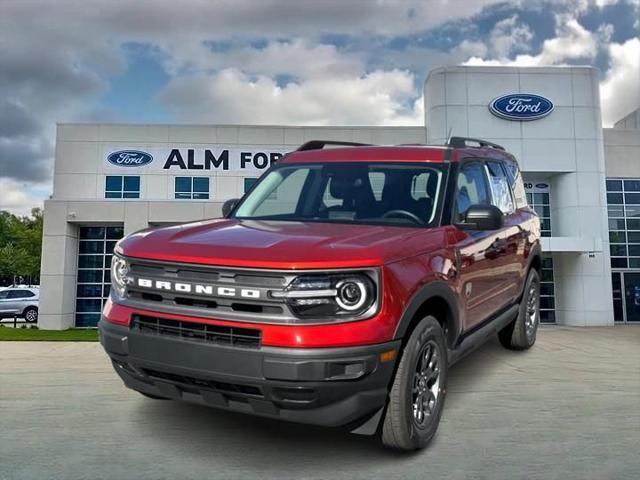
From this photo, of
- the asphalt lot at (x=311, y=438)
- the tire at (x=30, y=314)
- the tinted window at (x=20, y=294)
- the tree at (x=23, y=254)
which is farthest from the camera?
Result: the tree at (x=23, y=254)

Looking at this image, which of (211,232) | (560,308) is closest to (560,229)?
(560,308)

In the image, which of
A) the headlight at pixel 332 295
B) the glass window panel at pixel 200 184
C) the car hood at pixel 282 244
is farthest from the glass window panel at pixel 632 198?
the headlight at pixel 332 295

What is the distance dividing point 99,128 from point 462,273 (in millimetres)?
20651

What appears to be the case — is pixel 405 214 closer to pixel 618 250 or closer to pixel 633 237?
pixel 618 250

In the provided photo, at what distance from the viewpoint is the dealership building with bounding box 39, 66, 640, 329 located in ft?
62.2

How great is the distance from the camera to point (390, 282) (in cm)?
278

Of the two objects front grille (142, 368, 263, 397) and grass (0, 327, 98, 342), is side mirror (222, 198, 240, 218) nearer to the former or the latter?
front grille (142, 368, 263, 397)

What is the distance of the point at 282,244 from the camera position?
2.85 meters

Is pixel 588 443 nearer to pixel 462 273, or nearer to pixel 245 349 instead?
pixel 462 273

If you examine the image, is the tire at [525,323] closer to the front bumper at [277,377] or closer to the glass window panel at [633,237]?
the front bumper at [277,377]

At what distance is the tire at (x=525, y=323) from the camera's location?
5.89 metres

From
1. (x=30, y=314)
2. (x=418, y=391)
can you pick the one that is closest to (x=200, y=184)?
(x=30, y=314)

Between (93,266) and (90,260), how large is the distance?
29 cm

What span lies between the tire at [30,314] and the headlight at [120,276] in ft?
75.5
